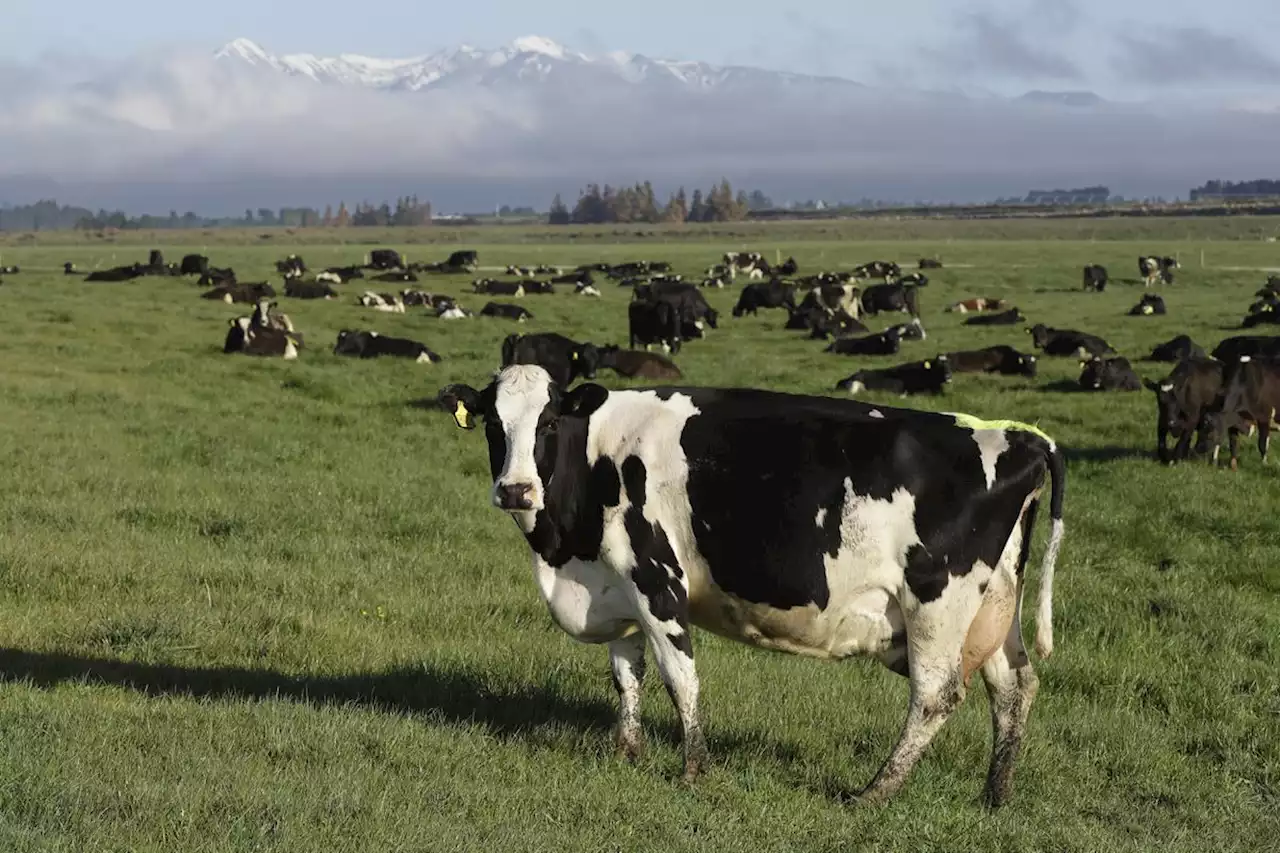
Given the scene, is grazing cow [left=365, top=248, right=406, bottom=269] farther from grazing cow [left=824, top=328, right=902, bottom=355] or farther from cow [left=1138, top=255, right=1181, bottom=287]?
grazing cow [left=824, top=328, right=902, bottom=355]

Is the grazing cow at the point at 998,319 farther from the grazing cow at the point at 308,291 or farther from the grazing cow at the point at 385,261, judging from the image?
the grazing cow at the point at 385,261

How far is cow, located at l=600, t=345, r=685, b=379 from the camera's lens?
27.4 metres

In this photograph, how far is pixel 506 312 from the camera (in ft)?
136

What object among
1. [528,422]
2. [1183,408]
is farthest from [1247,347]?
[528,422]

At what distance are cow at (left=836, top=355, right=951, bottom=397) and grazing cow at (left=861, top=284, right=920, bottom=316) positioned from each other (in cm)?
2089

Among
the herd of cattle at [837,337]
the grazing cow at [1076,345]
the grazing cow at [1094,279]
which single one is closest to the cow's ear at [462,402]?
the herd of cattle at [837,337]

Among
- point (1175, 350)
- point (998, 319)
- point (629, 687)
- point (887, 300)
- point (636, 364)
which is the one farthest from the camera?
point (887, 300)

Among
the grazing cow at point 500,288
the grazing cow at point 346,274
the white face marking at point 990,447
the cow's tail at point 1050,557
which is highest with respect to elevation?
the white face marking at point 990,447

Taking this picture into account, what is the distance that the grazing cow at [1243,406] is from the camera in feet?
57.6

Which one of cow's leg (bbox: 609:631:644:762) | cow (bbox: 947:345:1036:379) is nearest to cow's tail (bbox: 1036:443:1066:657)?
cow's leg (bbox: 609:631:644:762)

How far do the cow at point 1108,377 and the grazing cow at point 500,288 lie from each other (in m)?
29.1

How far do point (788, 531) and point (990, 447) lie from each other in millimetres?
1130

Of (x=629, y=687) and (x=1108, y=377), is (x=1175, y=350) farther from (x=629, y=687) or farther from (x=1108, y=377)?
(x=629, y=687)

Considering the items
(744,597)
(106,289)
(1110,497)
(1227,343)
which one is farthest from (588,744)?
(106,289)
